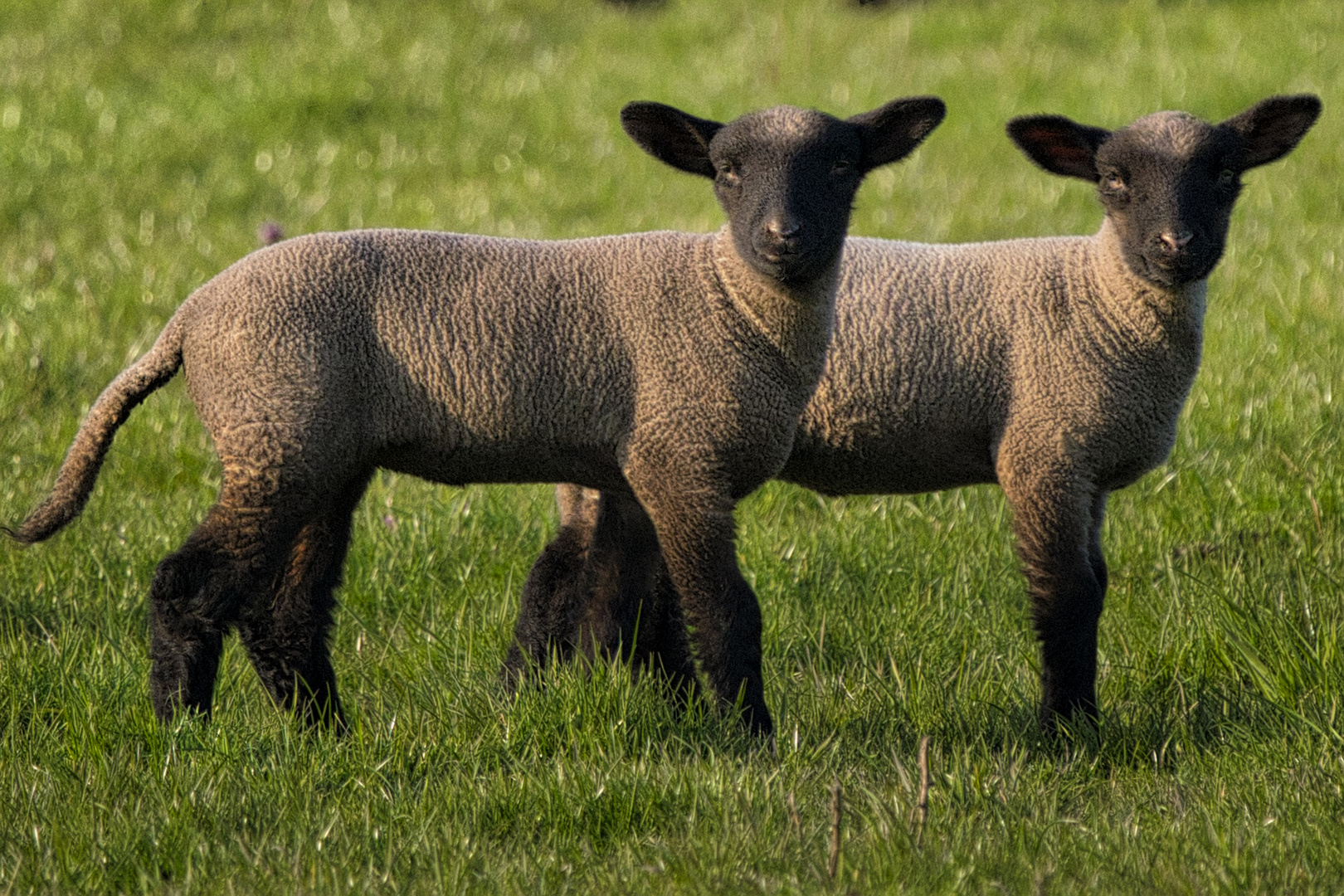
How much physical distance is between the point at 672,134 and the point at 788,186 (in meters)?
0.50

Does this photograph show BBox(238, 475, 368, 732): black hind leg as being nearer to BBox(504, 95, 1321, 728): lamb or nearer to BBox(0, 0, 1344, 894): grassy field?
BBox(0, 0, 1344, 894): grassy field

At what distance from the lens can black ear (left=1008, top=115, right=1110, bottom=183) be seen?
4.61 meters

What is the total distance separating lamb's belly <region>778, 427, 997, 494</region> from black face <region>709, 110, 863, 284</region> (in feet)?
2.48

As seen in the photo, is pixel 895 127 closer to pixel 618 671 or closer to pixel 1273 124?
pixel 1273 124

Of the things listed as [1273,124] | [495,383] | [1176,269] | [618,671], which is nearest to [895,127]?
[1176,269]

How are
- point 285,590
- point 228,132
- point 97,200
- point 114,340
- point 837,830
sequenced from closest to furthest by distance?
point 837,830
point 285,590
point 114,340
point 97,200
point 228,132

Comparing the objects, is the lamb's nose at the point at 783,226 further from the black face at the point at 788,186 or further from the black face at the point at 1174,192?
the black face at the point at 1174,192

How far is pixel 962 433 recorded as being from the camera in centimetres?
462

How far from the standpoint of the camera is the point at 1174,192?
4254 millimetres

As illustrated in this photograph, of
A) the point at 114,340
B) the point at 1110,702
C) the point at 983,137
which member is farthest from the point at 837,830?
the point at 983,137

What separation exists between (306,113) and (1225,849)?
974 cm

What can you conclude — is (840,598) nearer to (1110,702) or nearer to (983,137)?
(1110,702)

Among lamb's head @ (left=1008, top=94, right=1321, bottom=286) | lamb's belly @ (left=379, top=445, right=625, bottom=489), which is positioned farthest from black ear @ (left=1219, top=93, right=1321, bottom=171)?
lamb's belly @ (left=379, top=445, right=625, bottom=489)

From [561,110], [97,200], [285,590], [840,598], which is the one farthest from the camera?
[561,110]
